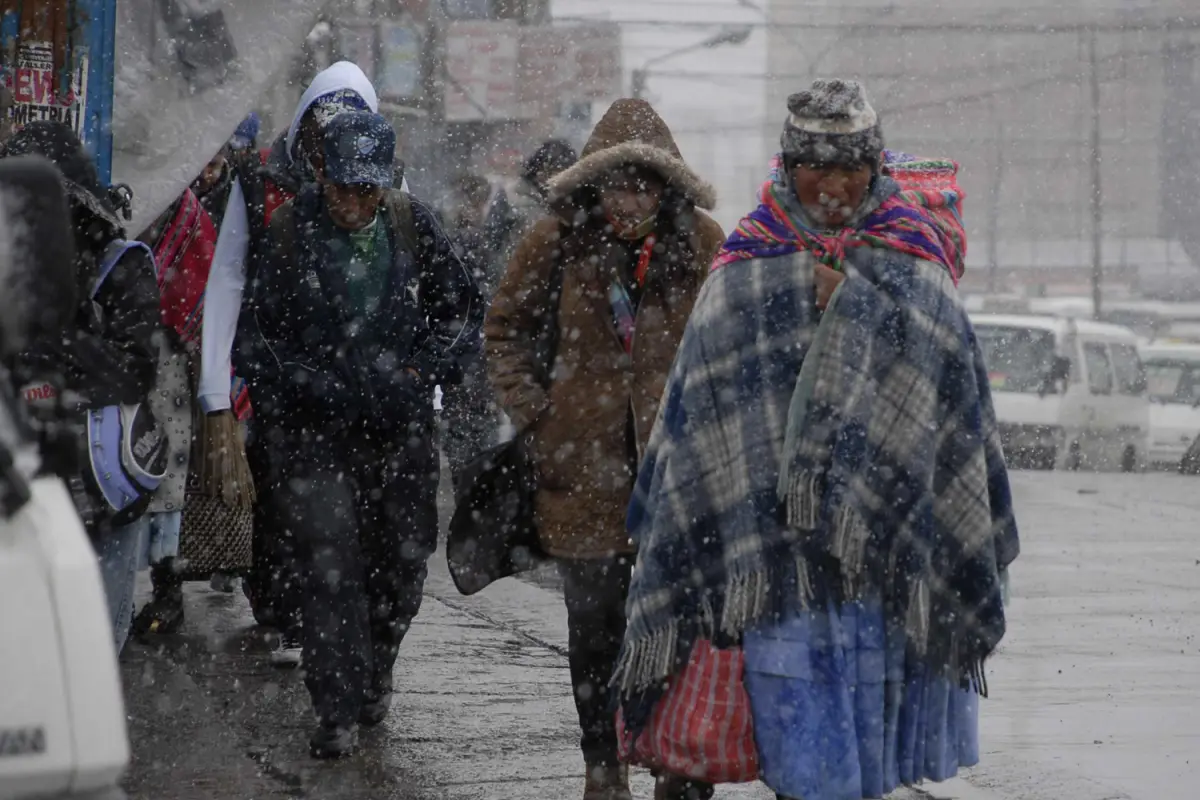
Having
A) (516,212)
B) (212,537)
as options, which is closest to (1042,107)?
(516,212)

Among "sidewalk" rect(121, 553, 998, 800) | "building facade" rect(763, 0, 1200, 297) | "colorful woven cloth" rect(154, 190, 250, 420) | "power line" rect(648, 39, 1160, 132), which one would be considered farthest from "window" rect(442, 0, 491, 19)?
"power line" rect(648, 39, 1160, 132)

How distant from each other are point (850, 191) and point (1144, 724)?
3.07 meters

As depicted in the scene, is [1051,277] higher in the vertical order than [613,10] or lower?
lower

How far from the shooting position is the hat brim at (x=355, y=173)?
602 centimetres

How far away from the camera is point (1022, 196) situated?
61.8m

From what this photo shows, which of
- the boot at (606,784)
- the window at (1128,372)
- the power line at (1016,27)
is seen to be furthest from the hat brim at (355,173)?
the power line at (1016,27)

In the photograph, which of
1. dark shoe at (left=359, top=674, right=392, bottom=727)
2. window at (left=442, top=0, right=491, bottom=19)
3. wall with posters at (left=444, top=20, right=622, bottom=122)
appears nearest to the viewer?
dark shoe at (left=359, top=674, right=392, bottom=727)

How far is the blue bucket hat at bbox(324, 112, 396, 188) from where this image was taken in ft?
19.8

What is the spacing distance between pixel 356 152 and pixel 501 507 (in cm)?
112

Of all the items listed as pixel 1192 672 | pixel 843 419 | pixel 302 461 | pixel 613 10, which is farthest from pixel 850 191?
pixel 613 10

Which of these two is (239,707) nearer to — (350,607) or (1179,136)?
(350,607)

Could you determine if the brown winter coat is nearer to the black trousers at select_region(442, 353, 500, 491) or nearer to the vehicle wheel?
the black trousers at select_region(442, 353, 500, 491)

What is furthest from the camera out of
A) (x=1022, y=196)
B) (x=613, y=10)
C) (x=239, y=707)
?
(x=1022, y=196)

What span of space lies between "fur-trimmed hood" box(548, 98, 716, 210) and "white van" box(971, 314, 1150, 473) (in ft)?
60.8
